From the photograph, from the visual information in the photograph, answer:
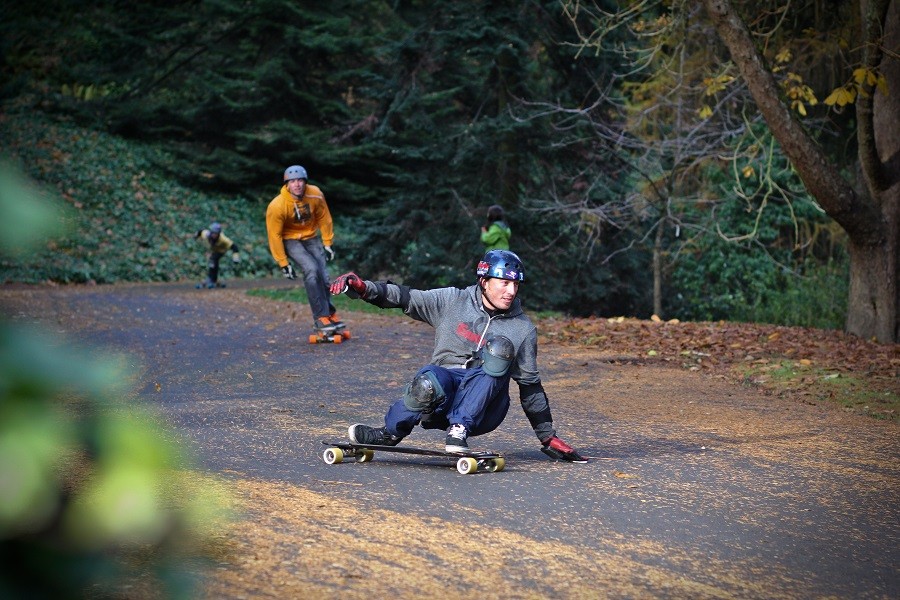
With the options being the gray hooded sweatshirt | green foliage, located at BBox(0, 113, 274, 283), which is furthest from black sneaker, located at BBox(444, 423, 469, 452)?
green foliage, located at BBox(0, 113, 274, 283)

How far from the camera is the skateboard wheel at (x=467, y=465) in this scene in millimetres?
6969

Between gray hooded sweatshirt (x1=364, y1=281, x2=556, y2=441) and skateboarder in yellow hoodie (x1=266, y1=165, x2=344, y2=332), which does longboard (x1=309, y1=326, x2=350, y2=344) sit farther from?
gray hooded sweatshirt (x1=364, y1=281, x2=556, y2=441)

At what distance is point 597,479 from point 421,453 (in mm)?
1151

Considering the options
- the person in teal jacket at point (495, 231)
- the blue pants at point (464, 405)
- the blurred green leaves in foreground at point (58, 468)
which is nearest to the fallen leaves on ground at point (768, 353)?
the person in teal jacket at point (495, 231)

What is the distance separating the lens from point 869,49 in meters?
13.8

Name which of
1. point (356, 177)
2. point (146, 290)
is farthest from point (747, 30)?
point (356, 177)

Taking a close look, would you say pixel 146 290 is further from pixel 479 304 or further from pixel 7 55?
pixel 479 304

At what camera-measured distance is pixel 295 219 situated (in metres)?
14.3

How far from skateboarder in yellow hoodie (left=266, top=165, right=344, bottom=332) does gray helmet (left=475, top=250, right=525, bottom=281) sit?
693 centimetres

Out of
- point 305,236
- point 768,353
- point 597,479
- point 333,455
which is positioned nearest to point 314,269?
point 305,236

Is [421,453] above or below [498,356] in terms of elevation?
below

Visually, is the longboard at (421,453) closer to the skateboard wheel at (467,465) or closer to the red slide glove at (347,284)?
the skateboard wheel at (467,465)

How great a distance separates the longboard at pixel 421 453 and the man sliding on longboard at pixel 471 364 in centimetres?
6

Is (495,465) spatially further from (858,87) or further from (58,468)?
(858,87)
